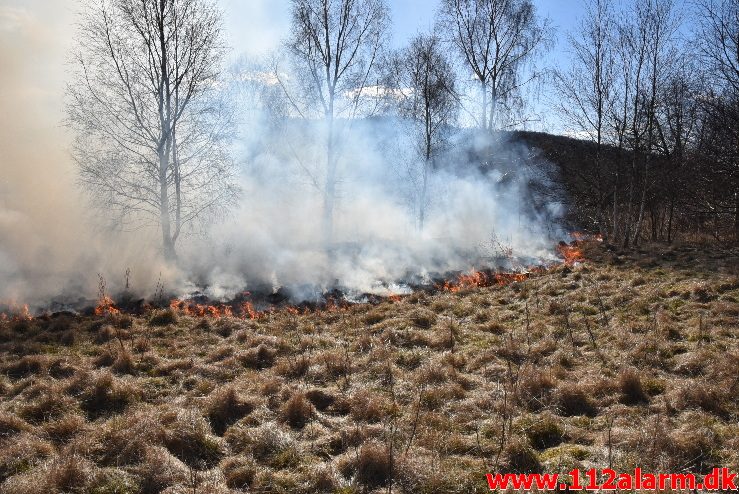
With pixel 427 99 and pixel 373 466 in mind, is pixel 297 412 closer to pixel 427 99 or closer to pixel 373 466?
pixel 373 466

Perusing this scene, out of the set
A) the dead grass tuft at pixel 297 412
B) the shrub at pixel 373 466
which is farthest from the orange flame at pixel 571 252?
the shrub at pixel 373 466

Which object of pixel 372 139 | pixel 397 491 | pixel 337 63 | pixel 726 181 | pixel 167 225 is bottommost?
pixel 397 491

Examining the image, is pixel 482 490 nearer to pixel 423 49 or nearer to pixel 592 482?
pixel 592 482

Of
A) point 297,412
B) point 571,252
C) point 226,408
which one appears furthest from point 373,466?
point 571,252

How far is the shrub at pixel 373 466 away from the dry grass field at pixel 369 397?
13 mm

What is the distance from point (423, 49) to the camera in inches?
672

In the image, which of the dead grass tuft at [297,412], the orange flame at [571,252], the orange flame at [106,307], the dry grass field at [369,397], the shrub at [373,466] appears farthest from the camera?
the orange flame at [571,252]

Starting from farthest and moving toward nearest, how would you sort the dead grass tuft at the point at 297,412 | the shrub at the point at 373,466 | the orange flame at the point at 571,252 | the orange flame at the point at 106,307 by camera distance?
the orange flame at the point at 571,252 < the orange flame at the point at 106,307 < the dead grass tuft at the point at 297,412 < the shrub at the point at 373,466

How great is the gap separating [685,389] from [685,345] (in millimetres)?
1746

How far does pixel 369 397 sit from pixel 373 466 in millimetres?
1363

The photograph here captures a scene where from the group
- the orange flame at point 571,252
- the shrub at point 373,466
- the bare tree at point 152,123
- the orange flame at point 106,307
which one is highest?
the bare tree at point 152,123

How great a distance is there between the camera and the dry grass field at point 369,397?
12.9ft

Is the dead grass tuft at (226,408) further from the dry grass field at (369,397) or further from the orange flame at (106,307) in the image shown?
the orange flame at (106,307)

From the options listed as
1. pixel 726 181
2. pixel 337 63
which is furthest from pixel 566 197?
pixel 337 63
